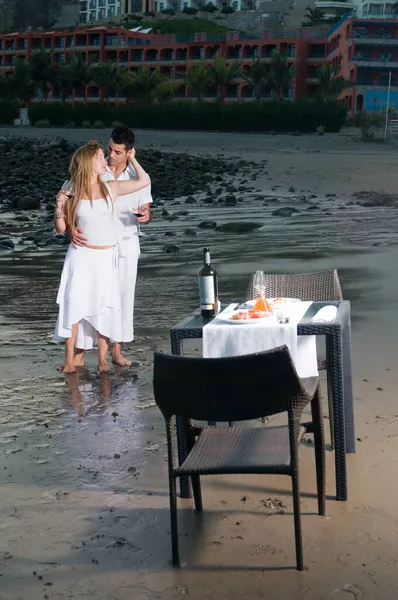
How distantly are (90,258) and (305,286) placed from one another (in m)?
2.05

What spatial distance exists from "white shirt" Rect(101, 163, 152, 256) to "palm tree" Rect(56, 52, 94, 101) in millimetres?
133239

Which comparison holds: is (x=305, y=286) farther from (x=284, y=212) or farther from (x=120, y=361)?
(x=284, y=212)

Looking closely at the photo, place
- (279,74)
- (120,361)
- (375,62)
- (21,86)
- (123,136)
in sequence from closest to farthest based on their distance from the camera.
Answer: (123,136)
(120,361)
(375,62)
(279,74)
(21,86)

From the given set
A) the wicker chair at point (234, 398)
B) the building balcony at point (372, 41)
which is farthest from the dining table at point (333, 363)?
the building balcony at point (372, 41)

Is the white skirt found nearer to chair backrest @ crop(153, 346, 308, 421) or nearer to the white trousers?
the white trousers

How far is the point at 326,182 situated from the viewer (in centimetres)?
3034

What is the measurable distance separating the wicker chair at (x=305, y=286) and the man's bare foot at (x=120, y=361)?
2.08 m

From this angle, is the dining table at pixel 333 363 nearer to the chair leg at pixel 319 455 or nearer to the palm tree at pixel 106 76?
the chair leg at pixel 319 455

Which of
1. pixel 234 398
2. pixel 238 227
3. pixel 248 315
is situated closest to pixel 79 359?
pixel 248 315

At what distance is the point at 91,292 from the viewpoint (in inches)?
333

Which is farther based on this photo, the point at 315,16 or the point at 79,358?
the point at 315,16

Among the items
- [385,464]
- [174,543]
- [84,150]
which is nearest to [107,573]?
[174,543]

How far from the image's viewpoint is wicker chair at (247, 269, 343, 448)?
6793 millimetres

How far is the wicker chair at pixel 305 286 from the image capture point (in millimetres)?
6793
